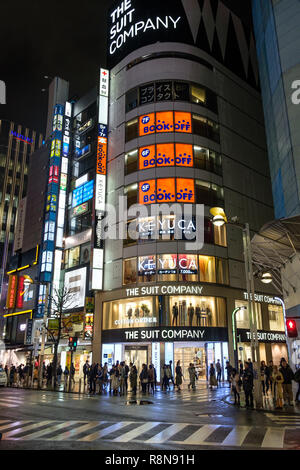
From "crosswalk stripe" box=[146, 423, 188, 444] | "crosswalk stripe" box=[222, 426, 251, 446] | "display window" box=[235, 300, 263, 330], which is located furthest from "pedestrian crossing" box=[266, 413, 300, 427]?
"display window" box=[235, 300, 263, 330]

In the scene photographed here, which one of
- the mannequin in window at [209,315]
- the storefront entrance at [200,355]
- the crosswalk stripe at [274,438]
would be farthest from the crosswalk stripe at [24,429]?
the mannequin in window at [209,315]

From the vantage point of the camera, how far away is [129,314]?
35344 millimetres

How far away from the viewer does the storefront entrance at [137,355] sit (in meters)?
33.9

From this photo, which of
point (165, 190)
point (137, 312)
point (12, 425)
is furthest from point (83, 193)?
point (12, 425)

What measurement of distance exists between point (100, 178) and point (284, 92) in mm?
22383

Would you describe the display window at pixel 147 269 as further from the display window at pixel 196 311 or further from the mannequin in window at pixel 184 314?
the mannequin in window at pixel 184 314

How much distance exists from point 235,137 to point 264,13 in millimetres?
16055

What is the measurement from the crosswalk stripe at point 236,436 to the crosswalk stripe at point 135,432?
241 centimetres

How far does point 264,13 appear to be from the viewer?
28562mm

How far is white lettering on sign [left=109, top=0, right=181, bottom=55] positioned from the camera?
43062 millimetres

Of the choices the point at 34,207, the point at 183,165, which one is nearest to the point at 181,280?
the point at 183,165

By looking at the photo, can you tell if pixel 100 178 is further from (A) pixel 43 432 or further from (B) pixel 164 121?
(A) pixel 43 432
